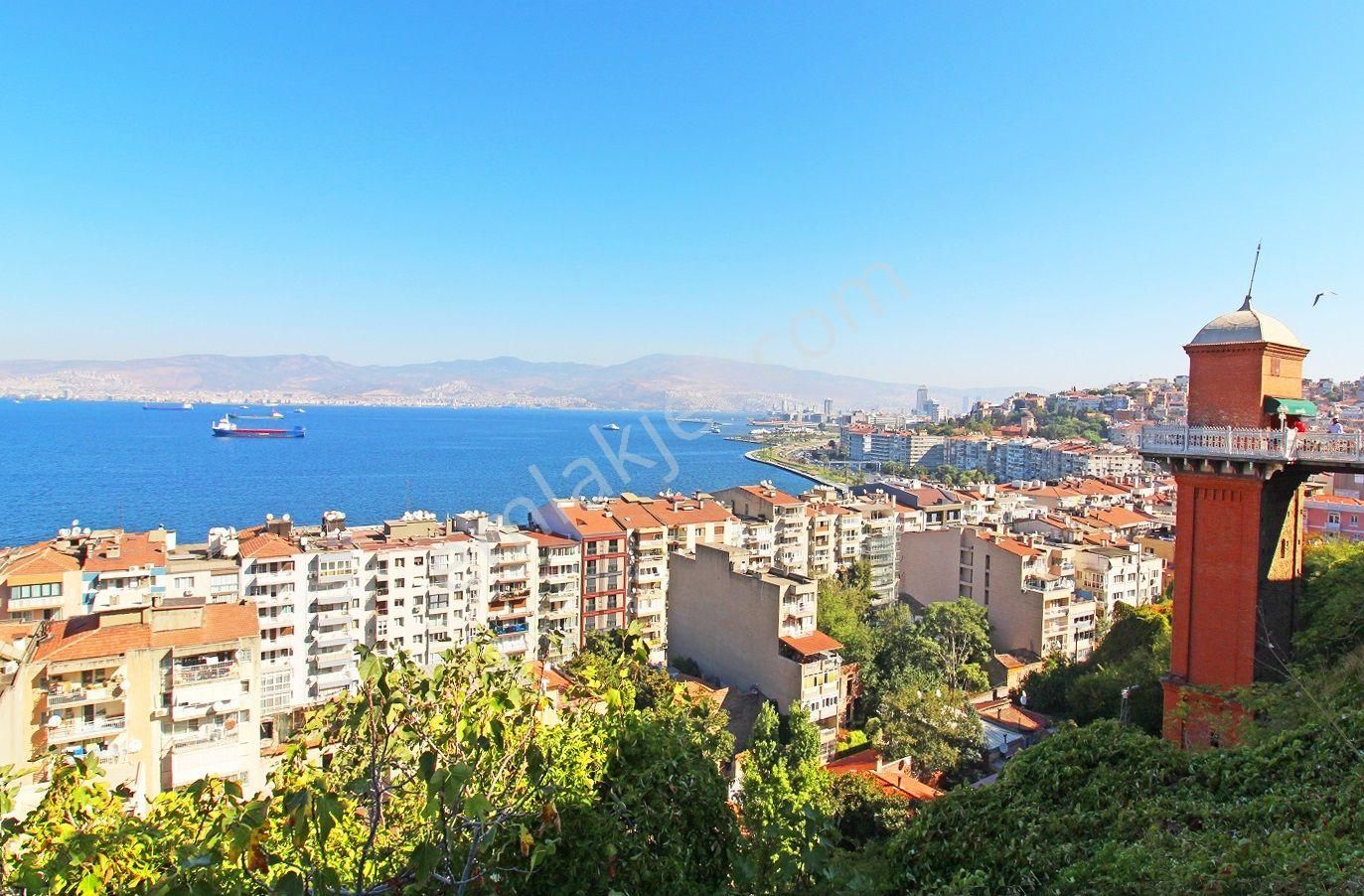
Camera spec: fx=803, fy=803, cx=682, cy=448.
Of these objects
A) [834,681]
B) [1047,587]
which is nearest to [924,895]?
[834,681]

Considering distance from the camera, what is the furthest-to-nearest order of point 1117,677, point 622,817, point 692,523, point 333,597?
point 692,523 → point 333,597 → point 1117,677 → point 622,817

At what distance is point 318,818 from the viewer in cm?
217

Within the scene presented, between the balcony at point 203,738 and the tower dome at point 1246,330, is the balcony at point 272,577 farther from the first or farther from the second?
the tower dome at point 1246,330

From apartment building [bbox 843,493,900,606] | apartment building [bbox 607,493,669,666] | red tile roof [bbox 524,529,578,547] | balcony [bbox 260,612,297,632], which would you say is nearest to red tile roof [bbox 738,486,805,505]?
apartment building [bbox 843,493,900,606]

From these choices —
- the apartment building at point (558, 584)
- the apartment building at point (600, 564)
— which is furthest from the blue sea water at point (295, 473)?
the apartment building at point (558, 584)

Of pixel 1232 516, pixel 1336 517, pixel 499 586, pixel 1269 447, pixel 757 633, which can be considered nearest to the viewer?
pixel 1269 447

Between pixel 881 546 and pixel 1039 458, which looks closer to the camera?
pixel 881 546

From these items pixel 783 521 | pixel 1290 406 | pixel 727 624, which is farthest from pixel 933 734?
pixel 783 521

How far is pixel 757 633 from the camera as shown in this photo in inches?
754

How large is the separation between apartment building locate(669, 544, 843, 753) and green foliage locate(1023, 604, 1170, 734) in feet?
16.2

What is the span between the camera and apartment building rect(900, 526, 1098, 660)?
21.7m

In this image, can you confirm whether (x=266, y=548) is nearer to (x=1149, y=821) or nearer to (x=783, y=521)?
(x=783, y=521)

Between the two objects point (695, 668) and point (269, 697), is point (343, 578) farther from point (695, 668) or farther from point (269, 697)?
point (695, 668)

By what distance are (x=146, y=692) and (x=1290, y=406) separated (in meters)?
14.4
